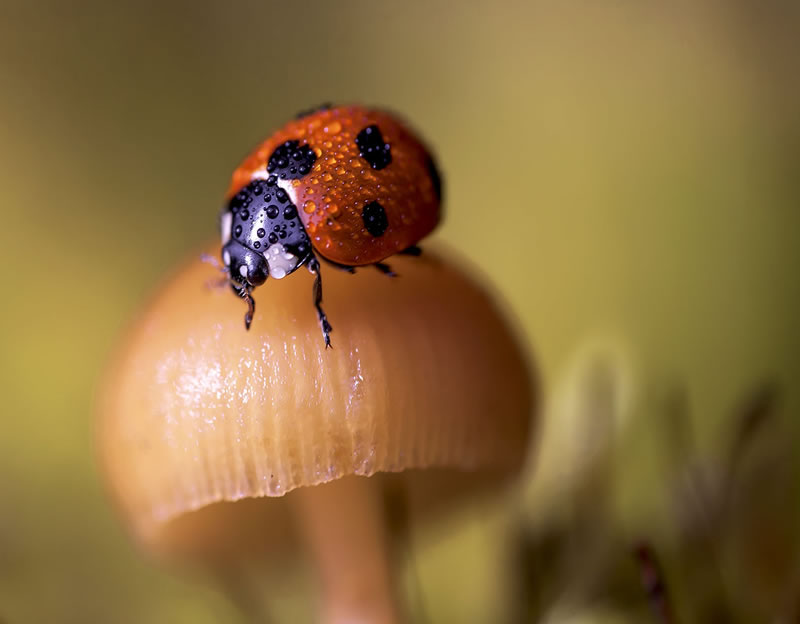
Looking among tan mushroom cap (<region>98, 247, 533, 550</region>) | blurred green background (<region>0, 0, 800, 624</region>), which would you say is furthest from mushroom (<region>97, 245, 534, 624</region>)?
blurred green background (<region>0, 0, 800, 624</region>)

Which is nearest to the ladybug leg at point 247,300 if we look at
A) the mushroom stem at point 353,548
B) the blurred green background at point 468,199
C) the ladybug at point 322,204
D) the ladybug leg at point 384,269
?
the ladybug at point 322,204

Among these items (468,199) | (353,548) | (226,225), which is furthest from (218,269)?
(468,199)

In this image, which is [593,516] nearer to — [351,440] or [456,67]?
[351,440]

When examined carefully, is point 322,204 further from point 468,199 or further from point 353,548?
point 468,199

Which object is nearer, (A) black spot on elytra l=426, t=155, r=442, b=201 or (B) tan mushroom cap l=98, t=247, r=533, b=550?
(B) tan mushroom cap l=98, t=247, r=533, b=550

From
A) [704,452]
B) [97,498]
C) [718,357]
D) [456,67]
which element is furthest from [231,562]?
[456,67]

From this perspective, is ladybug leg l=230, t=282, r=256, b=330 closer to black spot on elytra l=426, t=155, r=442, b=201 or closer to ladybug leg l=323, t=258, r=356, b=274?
ladybug leg l=323, t=258, r=356, b=274
